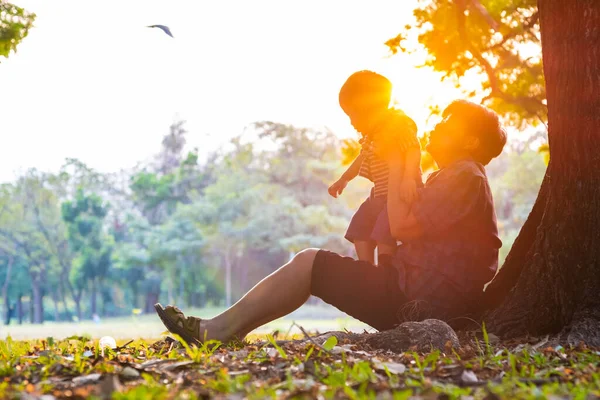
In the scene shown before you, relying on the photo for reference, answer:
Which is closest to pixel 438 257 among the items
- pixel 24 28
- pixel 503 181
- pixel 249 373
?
pixel 249 373

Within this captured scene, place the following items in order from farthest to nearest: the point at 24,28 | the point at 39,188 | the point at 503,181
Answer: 1. the point at 39,188
2. the point at 503,181
3. the point at 24,28

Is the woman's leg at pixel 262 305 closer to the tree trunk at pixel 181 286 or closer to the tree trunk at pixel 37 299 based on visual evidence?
the tree trunk at pixel 181 286

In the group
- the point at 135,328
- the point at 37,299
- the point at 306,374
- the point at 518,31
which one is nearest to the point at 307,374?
the point at 306,374

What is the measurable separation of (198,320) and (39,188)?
45.6m

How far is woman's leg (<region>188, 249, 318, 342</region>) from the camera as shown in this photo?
3.78 metres

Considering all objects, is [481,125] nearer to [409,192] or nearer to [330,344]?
[409,192]

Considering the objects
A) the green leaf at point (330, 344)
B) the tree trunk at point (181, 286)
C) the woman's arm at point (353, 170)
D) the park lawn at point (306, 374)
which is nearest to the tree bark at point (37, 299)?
the tree trunk at point (181, 286)

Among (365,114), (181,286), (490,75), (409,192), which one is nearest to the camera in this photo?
(409,192)

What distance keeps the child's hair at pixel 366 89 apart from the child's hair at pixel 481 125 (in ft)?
1.21

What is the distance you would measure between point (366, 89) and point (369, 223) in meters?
0.75

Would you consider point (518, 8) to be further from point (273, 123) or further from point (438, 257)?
point (273, 123)

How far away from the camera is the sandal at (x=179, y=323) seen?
12.2 feet

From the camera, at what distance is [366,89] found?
410 centimetres

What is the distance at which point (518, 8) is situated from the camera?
28.5ft
